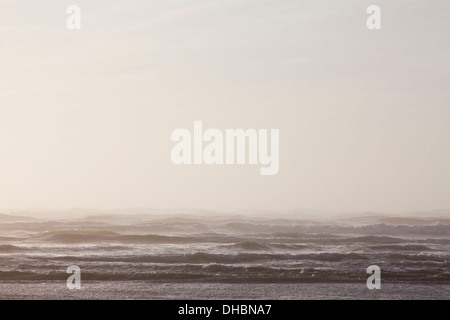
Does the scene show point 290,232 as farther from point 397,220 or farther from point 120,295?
point 120,295

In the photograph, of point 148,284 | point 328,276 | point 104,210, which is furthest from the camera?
point 104,210

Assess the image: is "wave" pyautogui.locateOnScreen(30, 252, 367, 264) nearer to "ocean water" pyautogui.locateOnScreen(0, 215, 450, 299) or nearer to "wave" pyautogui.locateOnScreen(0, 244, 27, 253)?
"ocean water" pyautogui.locateOnScreen(0, 215, 450, 299)

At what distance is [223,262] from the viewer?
97.8ft

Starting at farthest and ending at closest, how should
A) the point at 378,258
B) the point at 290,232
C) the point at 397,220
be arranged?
the point at 397,220, the point at 290,232, the point at 378,258

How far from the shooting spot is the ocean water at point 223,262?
73.7 feet

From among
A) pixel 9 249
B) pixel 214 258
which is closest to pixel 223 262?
pixel 214 258

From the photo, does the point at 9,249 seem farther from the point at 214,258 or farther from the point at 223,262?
the point at 223,262

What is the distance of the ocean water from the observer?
2245 centimetres

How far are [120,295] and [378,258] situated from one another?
568 inches

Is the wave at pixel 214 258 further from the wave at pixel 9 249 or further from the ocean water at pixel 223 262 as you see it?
the wave at pixel 9 249
